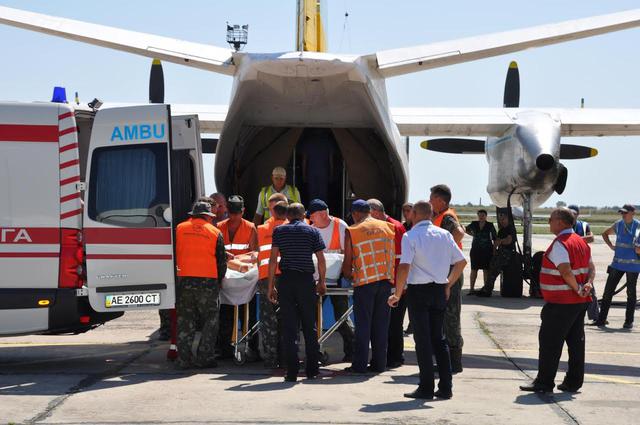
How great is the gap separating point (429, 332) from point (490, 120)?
11.0m

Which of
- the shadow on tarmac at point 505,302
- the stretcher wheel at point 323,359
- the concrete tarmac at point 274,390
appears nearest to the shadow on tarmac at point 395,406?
the concrete tarmac at point 274,390

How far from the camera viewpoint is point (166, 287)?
8414 mm

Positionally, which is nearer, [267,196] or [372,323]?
[372,323]

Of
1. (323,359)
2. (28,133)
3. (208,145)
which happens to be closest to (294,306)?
(323,359)

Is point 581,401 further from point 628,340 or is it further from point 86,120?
point 86,120

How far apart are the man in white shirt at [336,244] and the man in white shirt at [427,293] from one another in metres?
1.71

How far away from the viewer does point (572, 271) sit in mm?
7531

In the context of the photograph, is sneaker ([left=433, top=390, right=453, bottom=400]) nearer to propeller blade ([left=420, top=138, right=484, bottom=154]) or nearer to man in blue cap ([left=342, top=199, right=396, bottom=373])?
man in blue cap ([left=342, top=199, right=396, bottom=373])

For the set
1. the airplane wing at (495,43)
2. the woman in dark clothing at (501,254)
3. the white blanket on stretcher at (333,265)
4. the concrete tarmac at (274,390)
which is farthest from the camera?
the woman in dark clothing at (501,254)

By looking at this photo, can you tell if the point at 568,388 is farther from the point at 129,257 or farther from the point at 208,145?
the point at 208,145

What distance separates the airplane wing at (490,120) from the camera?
1808 centimetres

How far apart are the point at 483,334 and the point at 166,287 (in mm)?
4704

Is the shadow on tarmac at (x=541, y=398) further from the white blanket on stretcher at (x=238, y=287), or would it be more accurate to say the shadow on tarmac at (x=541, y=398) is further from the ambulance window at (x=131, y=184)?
the ambulance window at (x=131, y=184)

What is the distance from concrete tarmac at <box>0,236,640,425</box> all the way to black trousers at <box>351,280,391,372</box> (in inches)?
6.9
